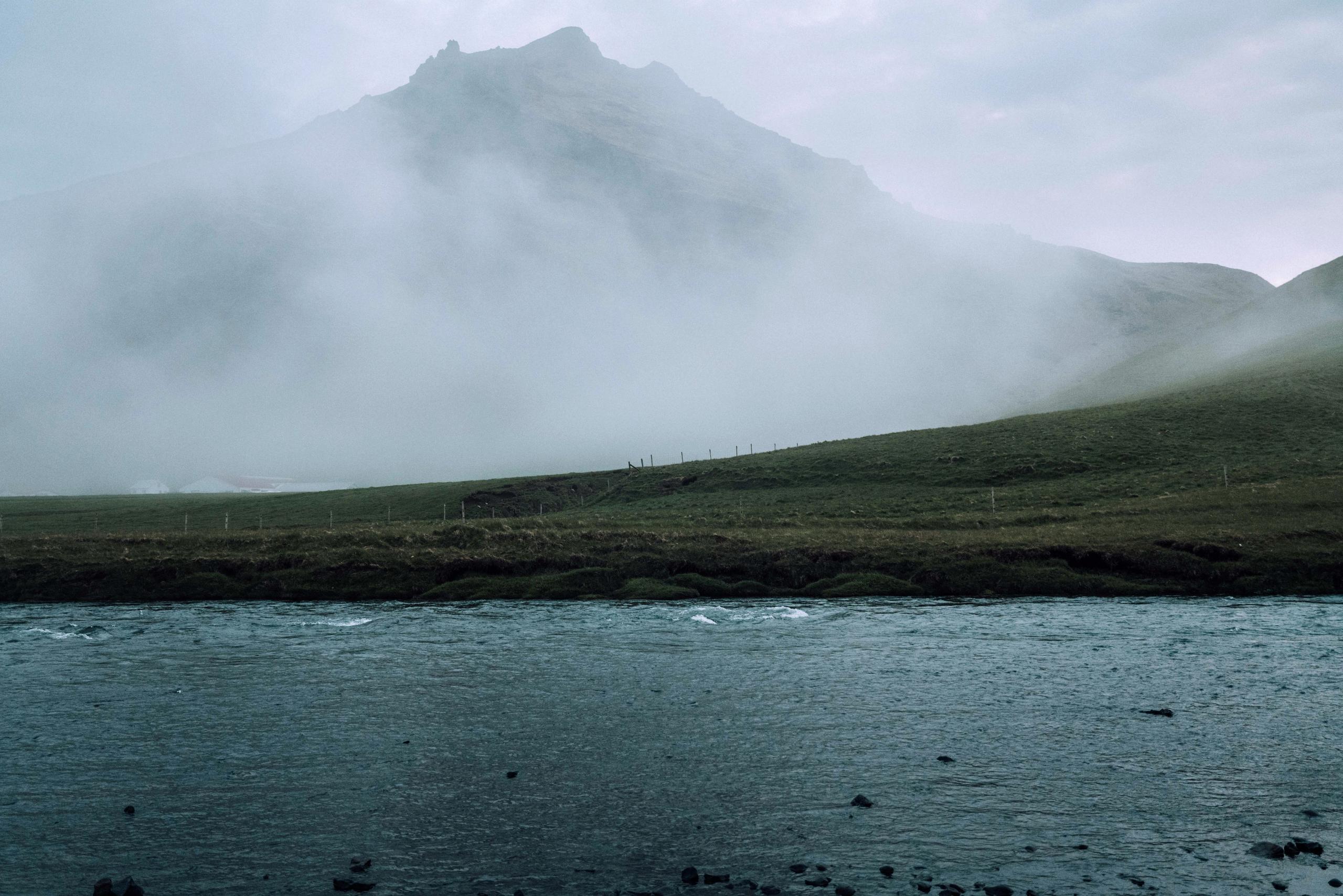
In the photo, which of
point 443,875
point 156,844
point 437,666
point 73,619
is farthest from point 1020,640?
point 73,619

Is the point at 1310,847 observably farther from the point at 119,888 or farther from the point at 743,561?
the point at 743,561

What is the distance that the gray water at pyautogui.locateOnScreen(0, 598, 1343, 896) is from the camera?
13.1 m

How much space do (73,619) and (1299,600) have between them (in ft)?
183

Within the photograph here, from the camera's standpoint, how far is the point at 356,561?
51250 mm

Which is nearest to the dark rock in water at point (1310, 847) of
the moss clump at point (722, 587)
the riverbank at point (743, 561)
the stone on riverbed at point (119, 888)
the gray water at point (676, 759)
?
the gray water at point (676, 759)

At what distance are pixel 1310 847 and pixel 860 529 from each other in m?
48.2

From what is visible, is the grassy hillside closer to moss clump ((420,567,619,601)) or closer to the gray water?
moss clump ((420,567,619,601))

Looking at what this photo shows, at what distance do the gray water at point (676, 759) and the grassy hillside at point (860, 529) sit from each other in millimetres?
13819

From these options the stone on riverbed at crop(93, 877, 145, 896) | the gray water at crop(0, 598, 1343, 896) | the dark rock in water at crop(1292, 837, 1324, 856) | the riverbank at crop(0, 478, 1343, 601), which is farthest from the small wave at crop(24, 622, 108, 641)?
the dark rock in water at crop(1292, 837, 1324, 856)

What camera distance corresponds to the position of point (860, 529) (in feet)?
200

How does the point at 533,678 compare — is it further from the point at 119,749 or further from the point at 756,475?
the point at 756,475

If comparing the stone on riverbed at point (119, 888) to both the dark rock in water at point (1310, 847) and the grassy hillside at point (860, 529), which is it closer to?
the dark rock in water at point (1310, 847)

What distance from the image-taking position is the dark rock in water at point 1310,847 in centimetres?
1284

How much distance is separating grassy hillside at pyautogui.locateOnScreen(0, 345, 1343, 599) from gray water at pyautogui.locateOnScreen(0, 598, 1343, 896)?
45.3 feet
